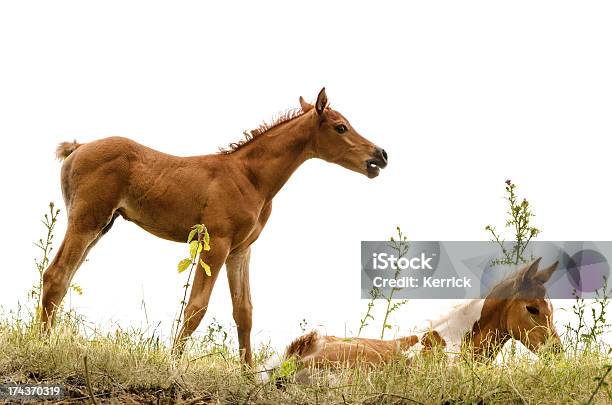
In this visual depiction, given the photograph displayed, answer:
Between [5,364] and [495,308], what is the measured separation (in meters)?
3.37

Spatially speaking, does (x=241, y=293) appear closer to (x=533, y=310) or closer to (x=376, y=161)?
(x=376, y=161)

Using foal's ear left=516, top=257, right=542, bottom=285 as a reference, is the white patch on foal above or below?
below

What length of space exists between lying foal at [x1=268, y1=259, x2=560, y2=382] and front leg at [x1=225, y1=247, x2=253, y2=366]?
0.99m

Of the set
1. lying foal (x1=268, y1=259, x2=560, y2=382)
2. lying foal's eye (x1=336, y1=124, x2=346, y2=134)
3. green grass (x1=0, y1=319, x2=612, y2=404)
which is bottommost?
green grass (x1=0, y1=319, x2=612, y2=404)

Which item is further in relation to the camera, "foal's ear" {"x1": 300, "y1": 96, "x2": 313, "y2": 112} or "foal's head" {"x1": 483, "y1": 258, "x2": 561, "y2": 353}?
"foal's ear" {"x1": 300, "y1": 96, "x2": 313, "y2": 112}

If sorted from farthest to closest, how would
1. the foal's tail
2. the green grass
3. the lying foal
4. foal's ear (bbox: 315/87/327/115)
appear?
the foal's tail → foal's ear (bbox: 315/87/327/115) → the lying foal → the green grass

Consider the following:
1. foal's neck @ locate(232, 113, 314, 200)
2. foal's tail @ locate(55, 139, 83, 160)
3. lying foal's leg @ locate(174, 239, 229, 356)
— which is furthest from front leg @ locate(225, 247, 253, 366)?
foal's tail @ locate(55, 139, 83, 160)

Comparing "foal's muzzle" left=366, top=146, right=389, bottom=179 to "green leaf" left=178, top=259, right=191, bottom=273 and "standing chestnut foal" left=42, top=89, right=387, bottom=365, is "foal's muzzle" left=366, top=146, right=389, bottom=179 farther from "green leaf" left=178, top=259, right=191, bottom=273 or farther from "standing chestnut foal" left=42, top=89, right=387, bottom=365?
"green leaf" left=178, top=259, right=191, bottom=273

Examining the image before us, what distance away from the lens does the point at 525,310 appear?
19.6ft

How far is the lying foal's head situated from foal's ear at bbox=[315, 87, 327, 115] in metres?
1.98

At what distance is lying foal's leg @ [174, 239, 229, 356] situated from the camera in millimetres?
6219

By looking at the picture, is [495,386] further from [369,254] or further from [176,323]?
[176,323]

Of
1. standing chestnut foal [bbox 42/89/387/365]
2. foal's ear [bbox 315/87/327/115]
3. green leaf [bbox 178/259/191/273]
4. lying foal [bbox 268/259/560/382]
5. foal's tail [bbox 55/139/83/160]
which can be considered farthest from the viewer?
foal's tail [bbox 55/139/83/160]

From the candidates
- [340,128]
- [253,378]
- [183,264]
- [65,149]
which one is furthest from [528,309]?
[65,149]
